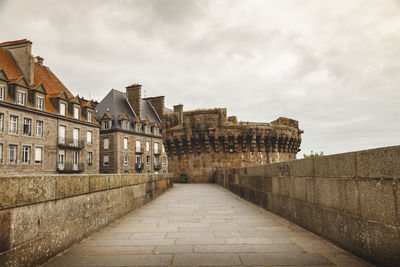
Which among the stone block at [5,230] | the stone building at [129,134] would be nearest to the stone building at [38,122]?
the stone building at [129,134]

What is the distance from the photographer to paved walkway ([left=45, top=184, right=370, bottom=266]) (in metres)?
3.05

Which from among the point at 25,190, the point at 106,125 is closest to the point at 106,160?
the point at 106,125

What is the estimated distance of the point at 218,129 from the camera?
69.4 ft

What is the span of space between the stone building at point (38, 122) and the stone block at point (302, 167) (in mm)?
23265

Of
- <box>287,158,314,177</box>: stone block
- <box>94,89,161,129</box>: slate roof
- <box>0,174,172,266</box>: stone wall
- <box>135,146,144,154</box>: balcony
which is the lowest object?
<box>0,174,172,266</box>: stone wall

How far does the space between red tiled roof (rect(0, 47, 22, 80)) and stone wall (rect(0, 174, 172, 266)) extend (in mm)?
24979

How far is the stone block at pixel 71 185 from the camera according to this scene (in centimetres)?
344

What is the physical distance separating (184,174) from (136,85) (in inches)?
924

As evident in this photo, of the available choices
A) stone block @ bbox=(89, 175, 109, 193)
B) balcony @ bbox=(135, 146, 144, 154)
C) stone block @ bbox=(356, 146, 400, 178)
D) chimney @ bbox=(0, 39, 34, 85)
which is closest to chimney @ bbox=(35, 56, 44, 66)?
chimney @ bbox=(0, 39, 34, 85)

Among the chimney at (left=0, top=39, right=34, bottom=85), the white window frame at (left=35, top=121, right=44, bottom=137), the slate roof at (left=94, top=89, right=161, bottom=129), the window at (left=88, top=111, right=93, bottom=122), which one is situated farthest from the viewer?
the slate roof at (left=94, top=89, right=161, bottom=129)

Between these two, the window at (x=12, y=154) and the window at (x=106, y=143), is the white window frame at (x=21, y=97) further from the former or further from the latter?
the window at (x=106, y=143)

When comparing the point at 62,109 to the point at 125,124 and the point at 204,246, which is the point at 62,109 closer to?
the point at 125,124

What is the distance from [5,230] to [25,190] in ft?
1.34

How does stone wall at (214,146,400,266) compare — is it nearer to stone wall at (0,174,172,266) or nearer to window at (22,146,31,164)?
stone wall at (0,174,172,266)
